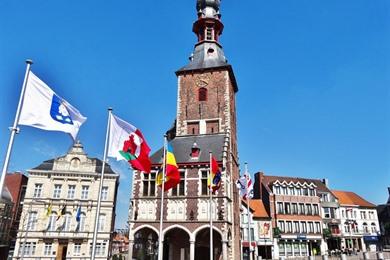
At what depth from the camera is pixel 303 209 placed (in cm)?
4631

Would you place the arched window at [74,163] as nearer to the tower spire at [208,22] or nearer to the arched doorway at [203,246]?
the arched doorway at [203,246]

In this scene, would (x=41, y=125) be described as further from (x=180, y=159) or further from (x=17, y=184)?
(x=17, y=184)

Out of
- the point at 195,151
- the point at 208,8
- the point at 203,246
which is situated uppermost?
the point at 208,8

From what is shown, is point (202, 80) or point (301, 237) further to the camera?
point (301, 237)

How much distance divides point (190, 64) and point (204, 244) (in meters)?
21.0

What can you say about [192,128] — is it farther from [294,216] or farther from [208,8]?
[294,216]

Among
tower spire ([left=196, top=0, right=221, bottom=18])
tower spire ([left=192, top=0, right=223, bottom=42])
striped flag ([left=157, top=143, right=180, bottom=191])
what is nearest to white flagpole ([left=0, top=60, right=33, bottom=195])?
striped flag ([left=157, top=143, right=180, bottom=191])

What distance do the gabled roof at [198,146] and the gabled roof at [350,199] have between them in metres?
33.1

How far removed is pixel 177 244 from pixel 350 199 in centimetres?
3982

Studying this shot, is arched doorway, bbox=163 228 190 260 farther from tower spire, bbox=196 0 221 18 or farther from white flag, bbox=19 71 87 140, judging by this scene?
tower spire, bbox=196 0 221 18

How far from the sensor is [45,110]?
9828 mm

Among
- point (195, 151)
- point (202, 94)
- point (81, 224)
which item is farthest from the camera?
point (81, 224)

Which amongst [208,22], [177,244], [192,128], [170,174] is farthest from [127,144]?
[208,22]

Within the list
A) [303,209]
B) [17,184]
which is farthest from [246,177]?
[17,184]
